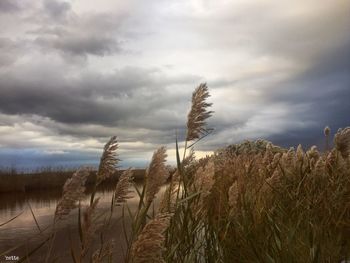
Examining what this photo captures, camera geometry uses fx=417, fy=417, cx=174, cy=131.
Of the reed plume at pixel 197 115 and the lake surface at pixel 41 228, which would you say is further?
the lake surface at pixel 41 228

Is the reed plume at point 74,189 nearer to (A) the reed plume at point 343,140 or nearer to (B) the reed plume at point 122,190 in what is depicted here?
(B) the reed plume at point 122,190

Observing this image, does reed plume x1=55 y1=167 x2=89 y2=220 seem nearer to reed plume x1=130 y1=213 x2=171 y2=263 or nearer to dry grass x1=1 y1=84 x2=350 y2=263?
dry grass x1=1 y1=84 x2=350 y2=263

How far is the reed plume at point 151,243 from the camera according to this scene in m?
1.68

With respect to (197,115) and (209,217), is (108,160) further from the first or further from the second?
(209,217)

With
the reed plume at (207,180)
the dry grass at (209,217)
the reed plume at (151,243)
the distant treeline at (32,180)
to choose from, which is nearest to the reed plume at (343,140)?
the dry grass at (209,217)

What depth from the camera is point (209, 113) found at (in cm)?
299

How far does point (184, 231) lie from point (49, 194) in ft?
74.2

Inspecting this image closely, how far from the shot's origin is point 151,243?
1685 mm

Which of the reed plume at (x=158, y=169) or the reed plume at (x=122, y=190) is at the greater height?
the reed plume at (x=158, y=169)

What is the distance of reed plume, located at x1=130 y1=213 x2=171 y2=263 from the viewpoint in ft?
5.52

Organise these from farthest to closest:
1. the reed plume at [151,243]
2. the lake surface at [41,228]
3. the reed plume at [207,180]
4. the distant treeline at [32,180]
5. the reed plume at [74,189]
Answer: the distant treeline at [32,180]
the lake surface at [41,228]
the reed plume at [207,180]
the reed plume at [74,189]
the reed plume at [151,243]

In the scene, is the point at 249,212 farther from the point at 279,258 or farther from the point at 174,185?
the point at 174,185

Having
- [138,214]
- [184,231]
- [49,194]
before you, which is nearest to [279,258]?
[184,231]

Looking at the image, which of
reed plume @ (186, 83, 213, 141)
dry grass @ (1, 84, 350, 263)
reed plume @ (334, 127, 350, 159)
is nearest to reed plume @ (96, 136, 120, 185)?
dry grass @ (1, 84, 350, 263)
